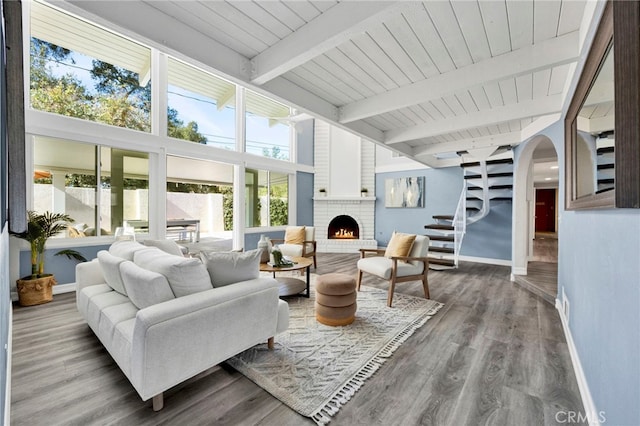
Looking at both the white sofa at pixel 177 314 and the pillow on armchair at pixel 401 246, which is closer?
the white sofa at pixel 177 314

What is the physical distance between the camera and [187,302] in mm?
1667

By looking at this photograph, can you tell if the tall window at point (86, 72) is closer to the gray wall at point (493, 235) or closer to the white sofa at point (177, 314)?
the white sofa at point (177, 314)

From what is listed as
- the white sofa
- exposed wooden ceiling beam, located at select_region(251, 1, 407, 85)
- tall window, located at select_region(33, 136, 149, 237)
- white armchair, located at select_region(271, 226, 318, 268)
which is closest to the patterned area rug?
the white sofa

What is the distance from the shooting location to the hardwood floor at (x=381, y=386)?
155cm

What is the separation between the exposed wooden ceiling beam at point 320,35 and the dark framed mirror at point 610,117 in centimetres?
93

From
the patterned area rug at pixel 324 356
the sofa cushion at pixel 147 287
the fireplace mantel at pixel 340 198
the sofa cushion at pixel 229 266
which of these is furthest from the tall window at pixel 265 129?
the sofa cushion at pixel 147 287

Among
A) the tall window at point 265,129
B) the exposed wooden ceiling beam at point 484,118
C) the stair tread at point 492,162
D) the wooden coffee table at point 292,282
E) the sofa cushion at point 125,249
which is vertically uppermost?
the tall window at point 265,129

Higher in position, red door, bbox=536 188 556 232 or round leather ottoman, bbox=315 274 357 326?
red door, bbox=536 188 556 232

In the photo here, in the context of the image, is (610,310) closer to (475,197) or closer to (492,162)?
(492,162)

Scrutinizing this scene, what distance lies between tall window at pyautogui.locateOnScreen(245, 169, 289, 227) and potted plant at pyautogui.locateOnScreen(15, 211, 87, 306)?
3.37 meters

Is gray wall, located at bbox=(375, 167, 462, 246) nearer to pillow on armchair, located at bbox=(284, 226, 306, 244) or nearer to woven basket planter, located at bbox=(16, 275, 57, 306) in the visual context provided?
pillow on armchair, located at bbox=(284, 226, 306, 244)

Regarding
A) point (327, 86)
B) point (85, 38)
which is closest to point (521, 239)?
point (327, 86)

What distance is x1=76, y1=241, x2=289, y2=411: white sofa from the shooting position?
152 centimetres

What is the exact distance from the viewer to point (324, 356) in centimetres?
215
